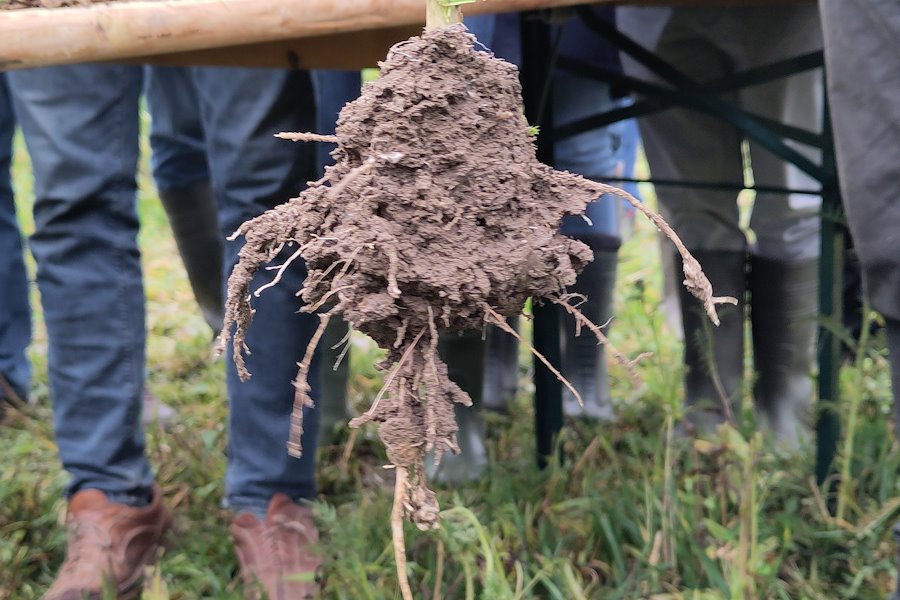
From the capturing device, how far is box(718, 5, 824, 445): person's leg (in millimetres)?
2018

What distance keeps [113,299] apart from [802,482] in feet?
4.48

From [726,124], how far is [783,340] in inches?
20.4

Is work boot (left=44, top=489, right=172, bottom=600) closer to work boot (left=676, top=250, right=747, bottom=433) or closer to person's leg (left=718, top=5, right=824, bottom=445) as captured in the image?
work boot (left=676, top=250, right=747, bottom=433)

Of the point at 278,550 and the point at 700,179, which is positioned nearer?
the point at 278,550

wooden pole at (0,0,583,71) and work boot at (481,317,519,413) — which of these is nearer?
wooden pole at (0,0,583,71)

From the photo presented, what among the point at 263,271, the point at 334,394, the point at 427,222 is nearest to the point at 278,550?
the point at 263,271

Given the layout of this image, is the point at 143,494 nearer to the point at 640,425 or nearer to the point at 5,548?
the point at 5,548

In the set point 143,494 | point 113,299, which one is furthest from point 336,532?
point 113,299

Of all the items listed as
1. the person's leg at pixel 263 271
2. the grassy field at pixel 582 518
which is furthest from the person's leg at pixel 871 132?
the person's leg at pixel 263 271

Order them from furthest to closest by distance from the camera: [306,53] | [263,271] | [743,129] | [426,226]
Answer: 1. [743,129]
2. [263,271]
3. [306,53]
4. [426,226]

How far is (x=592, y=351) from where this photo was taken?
252 cm

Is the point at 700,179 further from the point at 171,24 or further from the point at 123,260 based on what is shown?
the point at 171,24

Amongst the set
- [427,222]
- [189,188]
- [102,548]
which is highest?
[189,188]

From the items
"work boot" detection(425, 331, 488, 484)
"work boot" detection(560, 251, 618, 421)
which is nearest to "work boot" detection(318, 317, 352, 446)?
"work boot" detection(425, 331, 488, 484)
